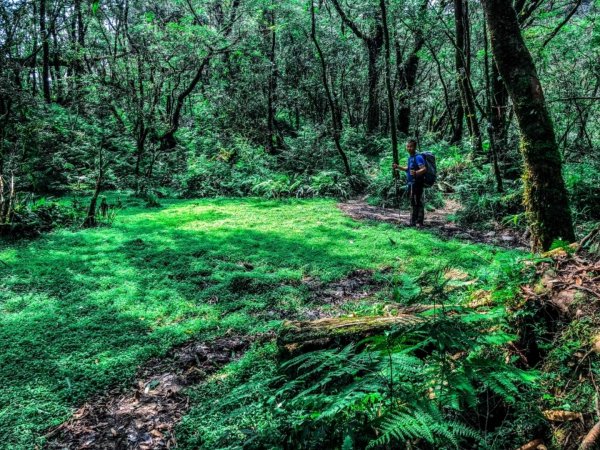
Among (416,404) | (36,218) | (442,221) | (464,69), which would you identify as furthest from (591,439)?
(464,69)

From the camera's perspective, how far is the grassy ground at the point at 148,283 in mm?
4023

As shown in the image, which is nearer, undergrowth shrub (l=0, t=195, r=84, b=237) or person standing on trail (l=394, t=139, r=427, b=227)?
undergrowth shrub (l=0, t=195, r=84, b=237)

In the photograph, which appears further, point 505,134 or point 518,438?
point 505,134

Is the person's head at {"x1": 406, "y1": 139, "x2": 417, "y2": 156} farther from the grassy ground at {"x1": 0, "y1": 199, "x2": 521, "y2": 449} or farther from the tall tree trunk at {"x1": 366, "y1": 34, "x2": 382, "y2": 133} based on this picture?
the tall tree trunk at {"x1": 366, "y1": 34, "x2": 382, "y2": 133}

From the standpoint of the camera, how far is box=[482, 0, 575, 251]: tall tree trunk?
406cm

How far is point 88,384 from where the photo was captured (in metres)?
3.89

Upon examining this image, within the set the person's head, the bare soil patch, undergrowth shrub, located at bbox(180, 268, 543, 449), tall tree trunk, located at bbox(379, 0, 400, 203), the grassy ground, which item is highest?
tall tree trunk, located at bbox(379, 0, 400, 203)

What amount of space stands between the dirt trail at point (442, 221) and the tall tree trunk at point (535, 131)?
13.9 ft

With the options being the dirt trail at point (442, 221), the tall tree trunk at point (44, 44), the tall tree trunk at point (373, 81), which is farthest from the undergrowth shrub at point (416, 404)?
the tall tree trunk at point (44, 44)

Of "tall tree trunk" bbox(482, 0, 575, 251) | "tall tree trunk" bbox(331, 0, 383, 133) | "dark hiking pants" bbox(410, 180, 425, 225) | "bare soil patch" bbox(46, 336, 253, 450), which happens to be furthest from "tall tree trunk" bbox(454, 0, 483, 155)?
"bare soil patch" bbox(46, 336, 253, 450)

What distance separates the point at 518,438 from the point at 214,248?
678 cm

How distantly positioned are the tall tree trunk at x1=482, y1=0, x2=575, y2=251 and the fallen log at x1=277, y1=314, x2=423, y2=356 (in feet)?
6.76

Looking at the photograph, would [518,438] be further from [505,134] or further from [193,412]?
[505,134]

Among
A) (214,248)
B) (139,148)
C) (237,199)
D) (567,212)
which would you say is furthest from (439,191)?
(139,148)
